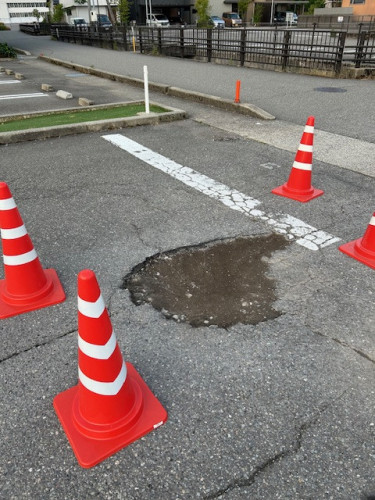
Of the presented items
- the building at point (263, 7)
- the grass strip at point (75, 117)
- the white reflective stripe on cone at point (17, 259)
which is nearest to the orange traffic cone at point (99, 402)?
the white reflective stripe on cone at point (17, 259)

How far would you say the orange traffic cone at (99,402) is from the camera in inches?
74.3

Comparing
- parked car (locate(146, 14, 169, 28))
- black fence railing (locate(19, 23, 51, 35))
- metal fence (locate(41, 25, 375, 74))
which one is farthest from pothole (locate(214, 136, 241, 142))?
parked car (locate(146, 14, 169, 28))

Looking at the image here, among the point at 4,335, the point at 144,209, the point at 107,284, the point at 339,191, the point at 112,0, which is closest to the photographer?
the point at 4,335

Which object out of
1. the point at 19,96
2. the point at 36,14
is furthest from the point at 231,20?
the point at 19,96

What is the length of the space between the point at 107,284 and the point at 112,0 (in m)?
77.0

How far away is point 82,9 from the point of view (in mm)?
56844

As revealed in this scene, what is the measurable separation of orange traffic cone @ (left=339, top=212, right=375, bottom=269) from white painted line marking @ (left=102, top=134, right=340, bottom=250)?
222 millimetres

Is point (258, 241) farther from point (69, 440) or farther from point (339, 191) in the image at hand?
point (69, 440)

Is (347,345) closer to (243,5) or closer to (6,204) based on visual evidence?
(6,204)

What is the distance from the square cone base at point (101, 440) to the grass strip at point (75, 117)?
268 inches

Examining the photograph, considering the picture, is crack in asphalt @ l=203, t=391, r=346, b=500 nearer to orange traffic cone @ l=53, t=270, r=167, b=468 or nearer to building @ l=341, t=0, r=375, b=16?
orange traffic cone @ l=53, t=270, r=167, b=468

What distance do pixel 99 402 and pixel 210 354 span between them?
80 centimetres

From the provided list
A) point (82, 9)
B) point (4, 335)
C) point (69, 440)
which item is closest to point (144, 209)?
point (4, 335)

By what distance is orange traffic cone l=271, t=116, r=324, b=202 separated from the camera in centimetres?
445
